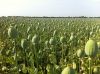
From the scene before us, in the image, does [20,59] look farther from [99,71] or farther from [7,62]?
[99,71]

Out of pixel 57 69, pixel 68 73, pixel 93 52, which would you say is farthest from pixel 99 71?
pixel 57 69

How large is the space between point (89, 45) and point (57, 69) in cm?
218

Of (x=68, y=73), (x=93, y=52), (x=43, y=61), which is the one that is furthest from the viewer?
(x=43, y=61)

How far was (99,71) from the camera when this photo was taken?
391 cm

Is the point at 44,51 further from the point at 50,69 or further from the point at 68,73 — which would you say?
the point at 68,73

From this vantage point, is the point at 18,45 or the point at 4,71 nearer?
the point at 4,71

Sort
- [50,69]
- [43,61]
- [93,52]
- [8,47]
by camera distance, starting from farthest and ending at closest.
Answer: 1. [8,47]
2. [43,61]
3. [50,69]
4. [93,52]

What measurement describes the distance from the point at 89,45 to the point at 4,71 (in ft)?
10.8

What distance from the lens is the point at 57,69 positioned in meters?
5.51

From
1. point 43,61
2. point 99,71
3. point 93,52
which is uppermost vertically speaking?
point 93,52

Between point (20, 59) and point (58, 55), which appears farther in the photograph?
point (58, 55)

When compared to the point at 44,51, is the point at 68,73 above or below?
above

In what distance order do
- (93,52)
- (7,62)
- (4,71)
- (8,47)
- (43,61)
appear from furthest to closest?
(8,47)
(43,61)
(7,62)
(4,71)
(93,52)

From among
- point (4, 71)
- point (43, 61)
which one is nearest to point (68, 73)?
point (4, 71)
